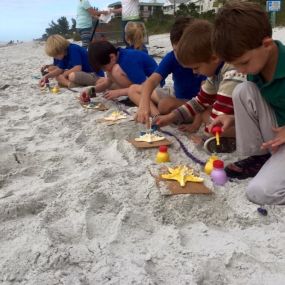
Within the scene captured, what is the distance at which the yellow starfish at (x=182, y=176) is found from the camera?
1671 millimetres

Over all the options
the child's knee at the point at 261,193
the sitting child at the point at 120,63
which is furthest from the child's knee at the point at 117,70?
the child's knee at the point at 261,193

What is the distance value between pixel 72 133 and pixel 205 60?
1068 mm

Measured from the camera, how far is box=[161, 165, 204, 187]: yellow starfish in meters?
1.67

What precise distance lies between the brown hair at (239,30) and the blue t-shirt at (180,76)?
93cm

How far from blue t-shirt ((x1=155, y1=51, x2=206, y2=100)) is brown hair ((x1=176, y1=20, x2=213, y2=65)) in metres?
0.49

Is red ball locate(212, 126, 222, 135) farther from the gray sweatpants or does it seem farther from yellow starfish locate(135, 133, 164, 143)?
yellow starfish locate(135, 133, 164, 143)

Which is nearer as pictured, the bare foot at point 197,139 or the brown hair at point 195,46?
the brown hair at point 195,46

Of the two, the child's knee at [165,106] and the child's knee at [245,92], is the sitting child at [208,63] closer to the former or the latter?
the child's knee at [245,92]

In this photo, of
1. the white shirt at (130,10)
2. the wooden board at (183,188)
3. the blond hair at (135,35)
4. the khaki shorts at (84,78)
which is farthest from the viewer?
the white shirt at (130,10)

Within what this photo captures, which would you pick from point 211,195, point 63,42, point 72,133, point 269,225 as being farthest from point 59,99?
point 269,225

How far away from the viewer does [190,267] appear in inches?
46.1

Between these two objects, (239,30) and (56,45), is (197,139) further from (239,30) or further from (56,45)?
(56,45)

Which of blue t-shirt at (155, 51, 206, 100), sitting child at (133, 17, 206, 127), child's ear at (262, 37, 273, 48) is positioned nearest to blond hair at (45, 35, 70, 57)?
sitting child at (133, 17, 206, 127)

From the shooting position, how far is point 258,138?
5.67ft
